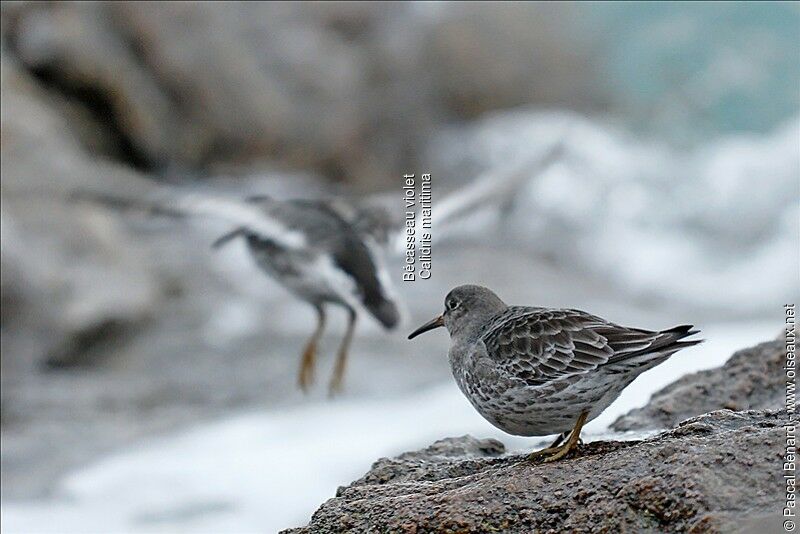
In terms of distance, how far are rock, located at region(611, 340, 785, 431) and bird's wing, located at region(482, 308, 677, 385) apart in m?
0.67

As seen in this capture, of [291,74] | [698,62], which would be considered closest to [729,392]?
[291,74]

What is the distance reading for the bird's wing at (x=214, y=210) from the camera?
7.77 metres

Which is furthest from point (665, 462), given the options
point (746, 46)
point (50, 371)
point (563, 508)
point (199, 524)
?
point (746, 46)

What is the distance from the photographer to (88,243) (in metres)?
9.59

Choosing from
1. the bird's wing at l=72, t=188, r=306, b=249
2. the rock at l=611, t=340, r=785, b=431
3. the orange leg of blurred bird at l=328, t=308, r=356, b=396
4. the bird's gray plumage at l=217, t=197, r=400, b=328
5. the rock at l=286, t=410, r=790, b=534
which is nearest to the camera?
the rock at l=286, t=410, r=790, b=534

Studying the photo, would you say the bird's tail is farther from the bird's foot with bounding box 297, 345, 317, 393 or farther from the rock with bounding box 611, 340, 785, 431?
the bird's foot with bounding box 297, 345, 317, 393

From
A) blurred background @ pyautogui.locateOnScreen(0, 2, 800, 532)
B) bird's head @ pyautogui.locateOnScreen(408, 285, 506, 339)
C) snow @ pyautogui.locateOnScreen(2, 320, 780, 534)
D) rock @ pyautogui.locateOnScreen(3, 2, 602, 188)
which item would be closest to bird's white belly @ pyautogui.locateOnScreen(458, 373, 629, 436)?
bird's head @ pyautogui.locateOnScreen(408, 285, 506, 339)

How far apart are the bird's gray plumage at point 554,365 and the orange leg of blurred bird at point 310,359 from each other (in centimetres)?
463

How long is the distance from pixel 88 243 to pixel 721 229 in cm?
710

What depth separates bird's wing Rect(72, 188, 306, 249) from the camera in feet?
25.5

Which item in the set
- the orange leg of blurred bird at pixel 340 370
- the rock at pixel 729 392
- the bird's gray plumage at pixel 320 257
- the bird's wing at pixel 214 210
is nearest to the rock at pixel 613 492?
the rock at pixel 729 392

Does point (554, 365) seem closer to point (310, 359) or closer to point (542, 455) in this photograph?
point (542, 455)

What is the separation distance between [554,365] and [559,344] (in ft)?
0.24

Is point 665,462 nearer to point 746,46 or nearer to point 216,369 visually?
point 216,369
